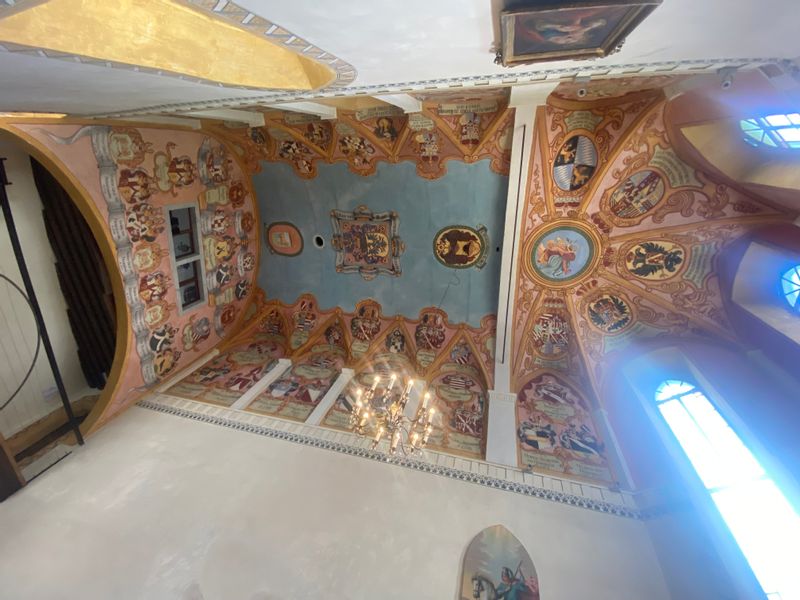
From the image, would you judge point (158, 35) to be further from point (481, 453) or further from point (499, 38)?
point (481, 453)

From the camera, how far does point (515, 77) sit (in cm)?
Result: 305

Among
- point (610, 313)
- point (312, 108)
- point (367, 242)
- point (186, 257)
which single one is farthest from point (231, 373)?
point (610, 313)

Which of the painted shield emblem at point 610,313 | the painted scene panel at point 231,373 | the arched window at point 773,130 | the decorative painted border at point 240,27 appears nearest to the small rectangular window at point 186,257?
the painted scene panel at point 231,373

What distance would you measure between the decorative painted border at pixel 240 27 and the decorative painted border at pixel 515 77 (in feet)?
1.38

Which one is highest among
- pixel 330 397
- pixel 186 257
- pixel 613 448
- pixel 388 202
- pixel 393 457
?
pixel 388 202

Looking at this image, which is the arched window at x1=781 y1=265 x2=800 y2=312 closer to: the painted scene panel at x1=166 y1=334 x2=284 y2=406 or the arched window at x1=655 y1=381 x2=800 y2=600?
the arched window at x1=655 y1=381 x2=800 y2=600

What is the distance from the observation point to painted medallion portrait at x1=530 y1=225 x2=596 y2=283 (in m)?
6.60

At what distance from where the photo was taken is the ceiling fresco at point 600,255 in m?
5.53

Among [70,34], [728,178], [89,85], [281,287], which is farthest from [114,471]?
[728,178]

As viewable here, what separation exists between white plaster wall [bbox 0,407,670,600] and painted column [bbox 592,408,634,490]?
59 centimetres

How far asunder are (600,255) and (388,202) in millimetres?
4304

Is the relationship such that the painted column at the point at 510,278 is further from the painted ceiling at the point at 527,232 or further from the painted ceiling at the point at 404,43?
the painted ceiling at the point at 404,43

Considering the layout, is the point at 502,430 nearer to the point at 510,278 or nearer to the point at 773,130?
the point at 510,278

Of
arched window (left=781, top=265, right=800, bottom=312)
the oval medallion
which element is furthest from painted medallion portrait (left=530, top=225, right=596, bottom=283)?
arched window (left=781, top=265, right=800, bottom=312)
